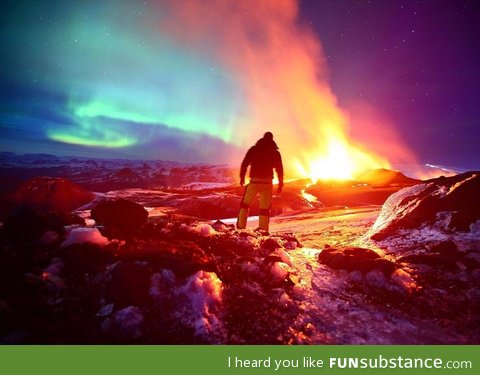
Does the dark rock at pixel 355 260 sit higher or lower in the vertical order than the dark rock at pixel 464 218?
lower

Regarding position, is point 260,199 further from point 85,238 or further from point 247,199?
point 85,238

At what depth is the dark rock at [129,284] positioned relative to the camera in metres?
3.21

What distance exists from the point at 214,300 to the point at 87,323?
1320 millimetres

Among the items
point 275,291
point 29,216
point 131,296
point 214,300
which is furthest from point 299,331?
point 29,216

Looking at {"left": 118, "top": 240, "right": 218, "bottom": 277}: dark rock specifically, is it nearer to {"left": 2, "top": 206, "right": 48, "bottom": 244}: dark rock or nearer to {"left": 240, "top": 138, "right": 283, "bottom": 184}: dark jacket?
{"left": 2, "top": 206, "right": 48, "bottom": 244}: dark rock

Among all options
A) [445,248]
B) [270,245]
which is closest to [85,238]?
[270,245]

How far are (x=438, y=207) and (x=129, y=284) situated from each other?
603cm

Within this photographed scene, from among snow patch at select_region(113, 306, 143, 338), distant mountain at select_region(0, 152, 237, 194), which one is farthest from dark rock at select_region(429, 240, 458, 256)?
distant mountain at select_region(0, 152, 237, 194)

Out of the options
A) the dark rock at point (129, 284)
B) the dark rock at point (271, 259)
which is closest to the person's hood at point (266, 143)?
the dark rock at point (271, 259)

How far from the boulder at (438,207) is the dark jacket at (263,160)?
109 inches

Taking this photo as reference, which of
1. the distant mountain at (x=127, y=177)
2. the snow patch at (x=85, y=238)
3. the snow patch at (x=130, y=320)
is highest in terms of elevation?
the distant mountain at (x=127, y=177)

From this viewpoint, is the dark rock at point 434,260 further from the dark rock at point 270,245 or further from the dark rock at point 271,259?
the dark rock at point 271,259

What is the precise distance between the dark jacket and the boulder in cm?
278

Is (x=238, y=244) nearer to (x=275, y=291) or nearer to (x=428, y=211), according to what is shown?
(x=275, y=291)
